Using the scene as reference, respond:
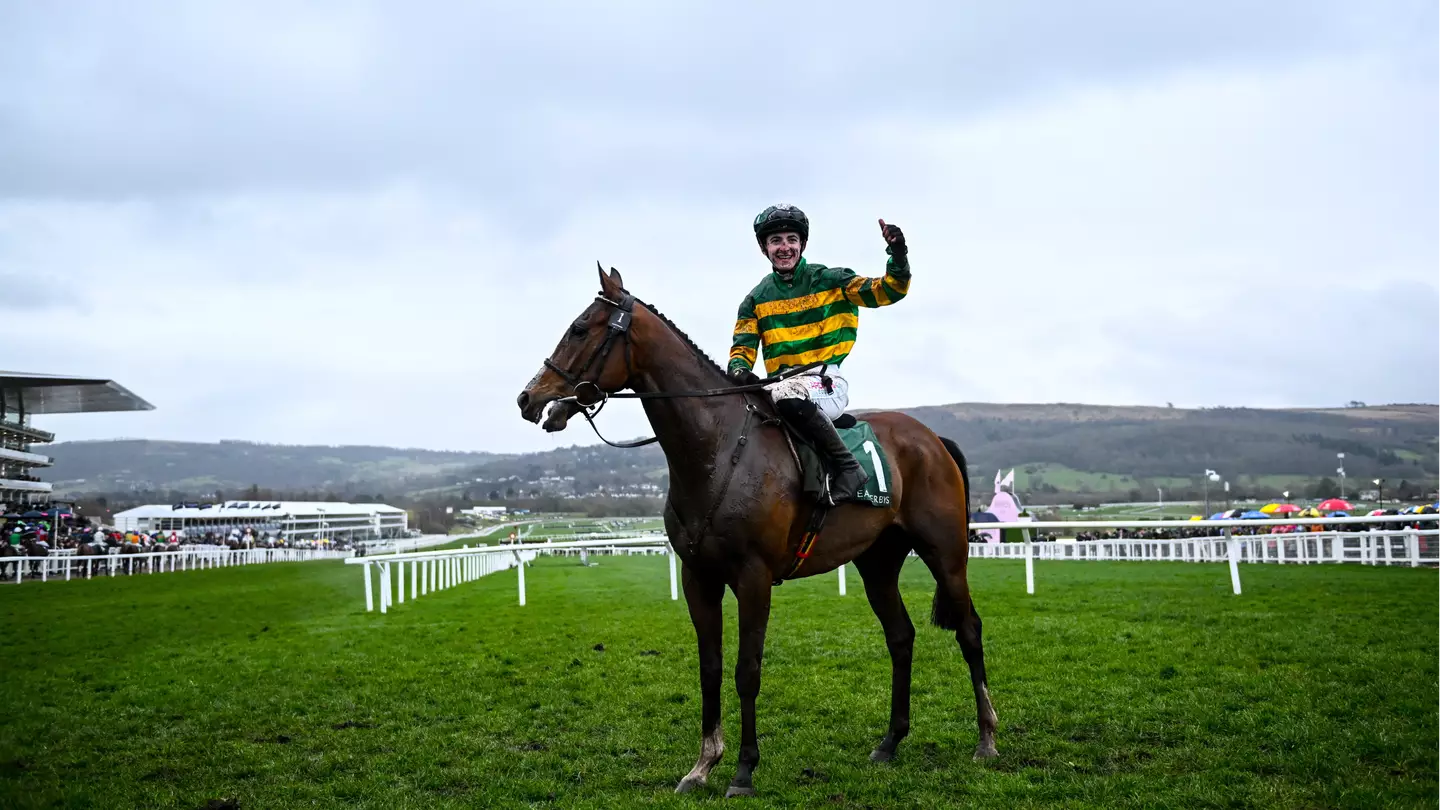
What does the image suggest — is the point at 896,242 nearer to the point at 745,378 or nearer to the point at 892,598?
the point at 745,378

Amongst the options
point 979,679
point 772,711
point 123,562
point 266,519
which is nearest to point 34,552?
point 123,562

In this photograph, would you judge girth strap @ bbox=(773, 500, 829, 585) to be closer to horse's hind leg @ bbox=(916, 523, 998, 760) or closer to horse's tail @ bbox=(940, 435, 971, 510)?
horse's hind leg @ bbox=(916, 523, 998, 760)

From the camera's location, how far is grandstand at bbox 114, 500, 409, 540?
3184 inches

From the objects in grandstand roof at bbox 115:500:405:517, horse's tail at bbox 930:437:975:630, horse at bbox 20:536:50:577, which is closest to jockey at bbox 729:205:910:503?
horse's tail at bbox 930:437:975:630

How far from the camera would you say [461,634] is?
37.8 feet

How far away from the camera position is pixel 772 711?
21.5 ft

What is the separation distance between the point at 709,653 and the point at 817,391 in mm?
1620

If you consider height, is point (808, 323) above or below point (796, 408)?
above

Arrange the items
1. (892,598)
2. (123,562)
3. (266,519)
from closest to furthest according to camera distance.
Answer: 1. (892,598)
2. (123,562)
3. (266,519)

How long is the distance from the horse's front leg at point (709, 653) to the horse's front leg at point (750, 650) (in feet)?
0.52

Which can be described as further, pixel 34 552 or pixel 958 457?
pixel 34 552

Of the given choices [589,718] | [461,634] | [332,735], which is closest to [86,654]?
[461,634]

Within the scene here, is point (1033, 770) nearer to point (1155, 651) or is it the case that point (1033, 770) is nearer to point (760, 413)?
point (760, 413)

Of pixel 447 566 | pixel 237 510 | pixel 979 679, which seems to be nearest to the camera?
pixel 979 679
